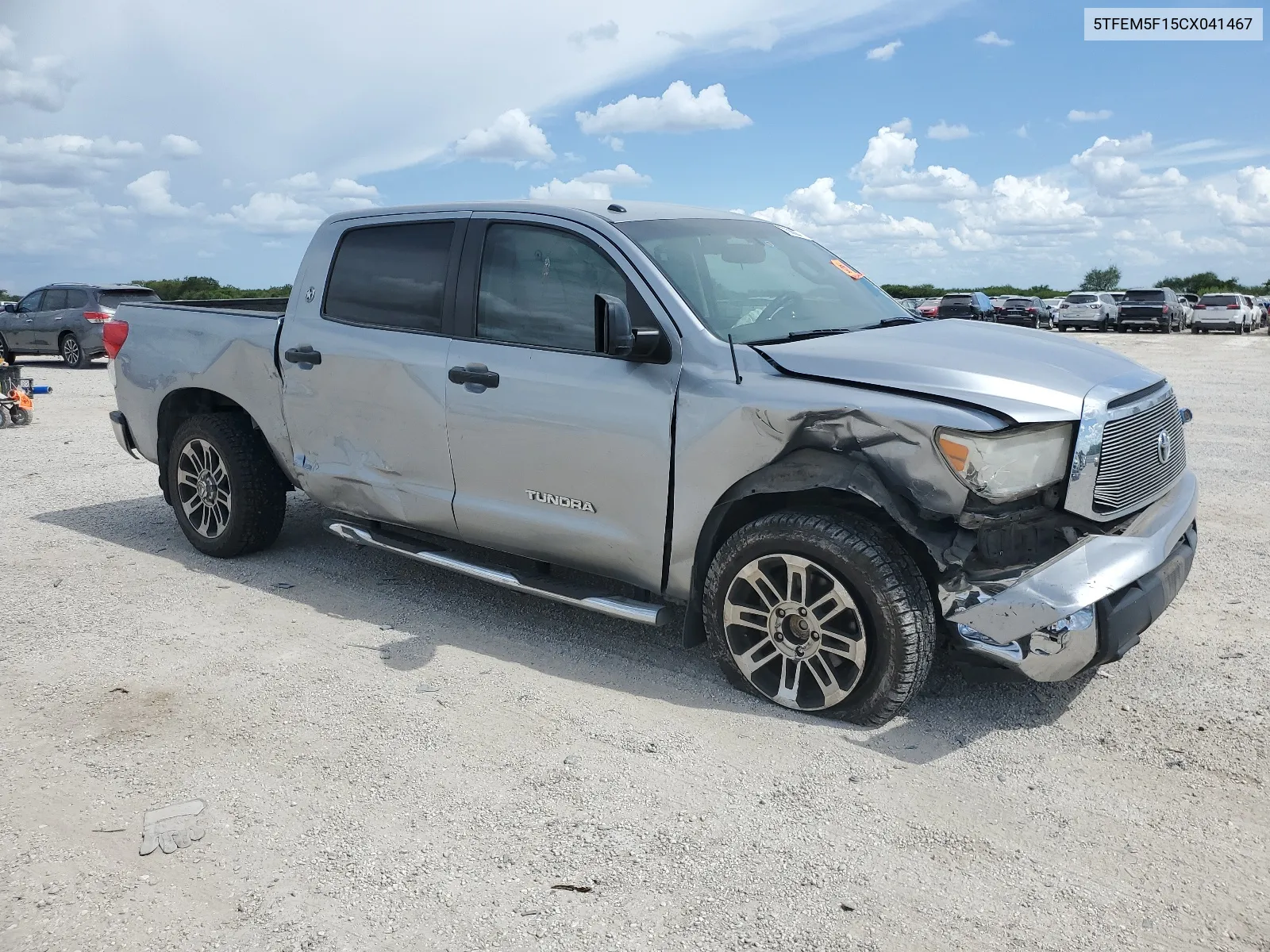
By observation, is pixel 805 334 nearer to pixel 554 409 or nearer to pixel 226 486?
pixel 554 409

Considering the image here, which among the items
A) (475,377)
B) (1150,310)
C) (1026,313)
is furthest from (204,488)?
(1026,313)

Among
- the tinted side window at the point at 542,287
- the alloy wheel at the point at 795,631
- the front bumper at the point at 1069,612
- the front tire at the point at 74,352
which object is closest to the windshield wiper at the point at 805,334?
the tinted side window at the point at 542,287

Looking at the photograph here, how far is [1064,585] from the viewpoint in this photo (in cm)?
349

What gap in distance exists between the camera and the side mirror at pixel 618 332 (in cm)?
401

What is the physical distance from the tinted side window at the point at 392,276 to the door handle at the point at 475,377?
0.31m

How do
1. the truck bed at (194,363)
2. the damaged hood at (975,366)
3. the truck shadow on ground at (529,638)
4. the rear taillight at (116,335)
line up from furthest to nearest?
the rear taillight at (116,335), the truck bed at (194,363), the truck shadow on ground at (529,638), the damaged hood at (975,366)

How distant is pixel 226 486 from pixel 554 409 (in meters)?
2.60

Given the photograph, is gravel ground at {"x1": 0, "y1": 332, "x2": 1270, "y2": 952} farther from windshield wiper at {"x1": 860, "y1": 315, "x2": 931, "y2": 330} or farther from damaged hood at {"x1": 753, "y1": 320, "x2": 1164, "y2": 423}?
windshield wiper at {"x1": 860, "y1": 315, "x2": 931, "y2": 330}

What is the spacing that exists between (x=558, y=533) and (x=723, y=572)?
2.77ft

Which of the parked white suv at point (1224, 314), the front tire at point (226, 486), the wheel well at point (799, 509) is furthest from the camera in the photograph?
the parked white suv at point (1224, 314)

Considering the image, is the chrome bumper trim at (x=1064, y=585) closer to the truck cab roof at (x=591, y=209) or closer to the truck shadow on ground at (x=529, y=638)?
the truck shadow on ground at (x=529, y=638)

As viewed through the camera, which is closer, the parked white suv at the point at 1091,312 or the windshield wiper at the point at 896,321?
the windshield wiper at the point at 896,321

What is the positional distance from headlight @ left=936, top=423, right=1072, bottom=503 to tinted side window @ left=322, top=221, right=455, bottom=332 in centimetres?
254

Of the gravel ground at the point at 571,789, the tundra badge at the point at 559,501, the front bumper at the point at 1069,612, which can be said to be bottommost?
the gravel ground at the point at 571,789
